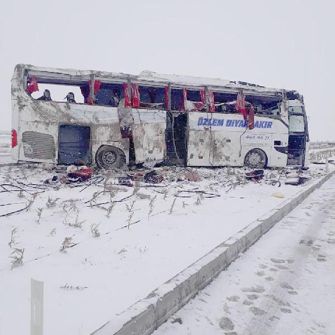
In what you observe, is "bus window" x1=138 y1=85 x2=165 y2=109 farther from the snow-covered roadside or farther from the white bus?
the snow-covered roadside

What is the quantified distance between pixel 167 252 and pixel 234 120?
367 inches

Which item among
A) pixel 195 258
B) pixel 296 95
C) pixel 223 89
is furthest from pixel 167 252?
pixel 296 95

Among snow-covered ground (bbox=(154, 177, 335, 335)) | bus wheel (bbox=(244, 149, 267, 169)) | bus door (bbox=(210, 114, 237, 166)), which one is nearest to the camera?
snow-covered ground (bbox=(154, 177, 335, 335))

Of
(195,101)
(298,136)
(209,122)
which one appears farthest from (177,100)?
(298,136)

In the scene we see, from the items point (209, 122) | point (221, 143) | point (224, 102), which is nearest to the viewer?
point (209, 122)

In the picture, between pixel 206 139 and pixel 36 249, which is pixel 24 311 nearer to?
pixel 36 249

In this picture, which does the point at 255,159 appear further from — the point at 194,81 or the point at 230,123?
the point at 194,81

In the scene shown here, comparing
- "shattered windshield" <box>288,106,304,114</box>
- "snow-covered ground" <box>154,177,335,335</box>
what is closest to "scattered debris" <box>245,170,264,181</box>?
"shattered windshield" <box>288,106,304,114</box>

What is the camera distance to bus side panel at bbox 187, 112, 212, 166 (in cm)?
1184

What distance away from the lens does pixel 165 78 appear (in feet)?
38.5

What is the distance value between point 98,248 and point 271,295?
5.96 ft

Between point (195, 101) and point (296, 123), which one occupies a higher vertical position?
point (195, 101)

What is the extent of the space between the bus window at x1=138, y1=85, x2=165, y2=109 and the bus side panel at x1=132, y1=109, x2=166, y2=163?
0.49 metres

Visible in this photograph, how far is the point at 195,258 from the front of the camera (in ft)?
11.8
